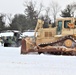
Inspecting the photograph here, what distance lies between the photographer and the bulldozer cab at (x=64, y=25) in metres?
19.9

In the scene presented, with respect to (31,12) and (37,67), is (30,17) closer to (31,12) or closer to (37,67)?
(31,12)

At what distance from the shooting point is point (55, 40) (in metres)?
20.0

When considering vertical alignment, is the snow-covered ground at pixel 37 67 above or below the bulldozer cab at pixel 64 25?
below

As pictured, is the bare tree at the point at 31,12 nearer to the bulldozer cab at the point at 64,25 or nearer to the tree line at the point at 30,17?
the tree line at the point at 30,17

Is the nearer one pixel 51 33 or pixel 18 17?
pixel 51 33

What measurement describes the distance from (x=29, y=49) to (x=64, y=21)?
2833mm

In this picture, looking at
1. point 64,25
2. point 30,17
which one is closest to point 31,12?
point 30,17

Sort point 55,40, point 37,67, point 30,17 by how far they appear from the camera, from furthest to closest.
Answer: point 30,17, point 55,40, point 37,67

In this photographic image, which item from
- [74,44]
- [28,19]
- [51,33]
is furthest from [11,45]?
[28,19]

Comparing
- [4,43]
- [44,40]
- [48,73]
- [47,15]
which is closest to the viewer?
[48,73]

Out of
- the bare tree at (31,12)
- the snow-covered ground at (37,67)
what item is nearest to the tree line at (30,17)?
the bare tree at (31,12)

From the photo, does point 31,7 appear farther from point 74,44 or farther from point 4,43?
point 74,44

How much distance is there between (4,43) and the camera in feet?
104

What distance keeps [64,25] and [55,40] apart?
1.08 m
